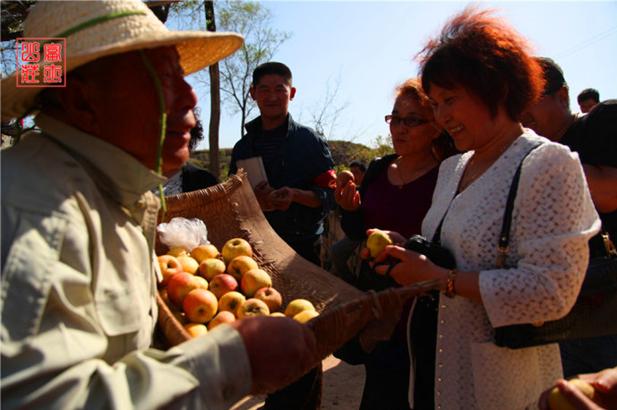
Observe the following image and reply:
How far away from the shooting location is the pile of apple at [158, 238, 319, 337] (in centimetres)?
206

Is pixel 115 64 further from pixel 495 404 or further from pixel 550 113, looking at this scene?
pixel 550 113

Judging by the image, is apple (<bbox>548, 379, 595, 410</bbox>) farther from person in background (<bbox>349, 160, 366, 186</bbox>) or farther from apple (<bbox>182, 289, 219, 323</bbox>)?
person in background (<bbox>349, 160, 366, 186</bbox>)

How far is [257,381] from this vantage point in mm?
1133

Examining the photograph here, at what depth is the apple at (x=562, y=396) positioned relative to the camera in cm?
132

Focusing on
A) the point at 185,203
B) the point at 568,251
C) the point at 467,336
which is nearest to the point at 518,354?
the point at 467,336

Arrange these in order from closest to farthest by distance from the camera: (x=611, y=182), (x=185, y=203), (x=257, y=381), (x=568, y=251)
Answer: (x=257, y=381) < (x=568, y=251) < (x=611, y=182) < (x=185, y=203)

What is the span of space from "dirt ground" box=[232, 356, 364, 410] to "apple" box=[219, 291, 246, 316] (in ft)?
5.01

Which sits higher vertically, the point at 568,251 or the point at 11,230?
the point at 11,230

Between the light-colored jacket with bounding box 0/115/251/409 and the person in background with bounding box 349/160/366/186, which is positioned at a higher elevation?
the light-colored jacket with bounding box 0/115/251/409

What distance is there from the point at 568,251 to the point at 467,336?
46 centimetres

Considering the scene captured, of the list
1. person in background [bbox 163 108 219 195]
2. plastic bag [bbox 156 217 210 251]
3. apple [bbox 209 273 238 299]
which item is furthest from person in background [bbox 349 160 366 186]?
apple [bbox 209 273 238 299]

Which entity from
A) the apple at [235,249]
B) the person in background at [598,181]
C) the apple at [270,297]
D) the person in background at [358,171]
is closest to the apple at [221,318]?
the apple at [270,297]

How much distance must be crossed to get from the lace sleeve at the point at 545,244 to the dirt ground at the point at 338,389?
247 centimetres

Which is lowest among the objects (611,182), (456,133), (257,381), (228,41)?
(257,381)
